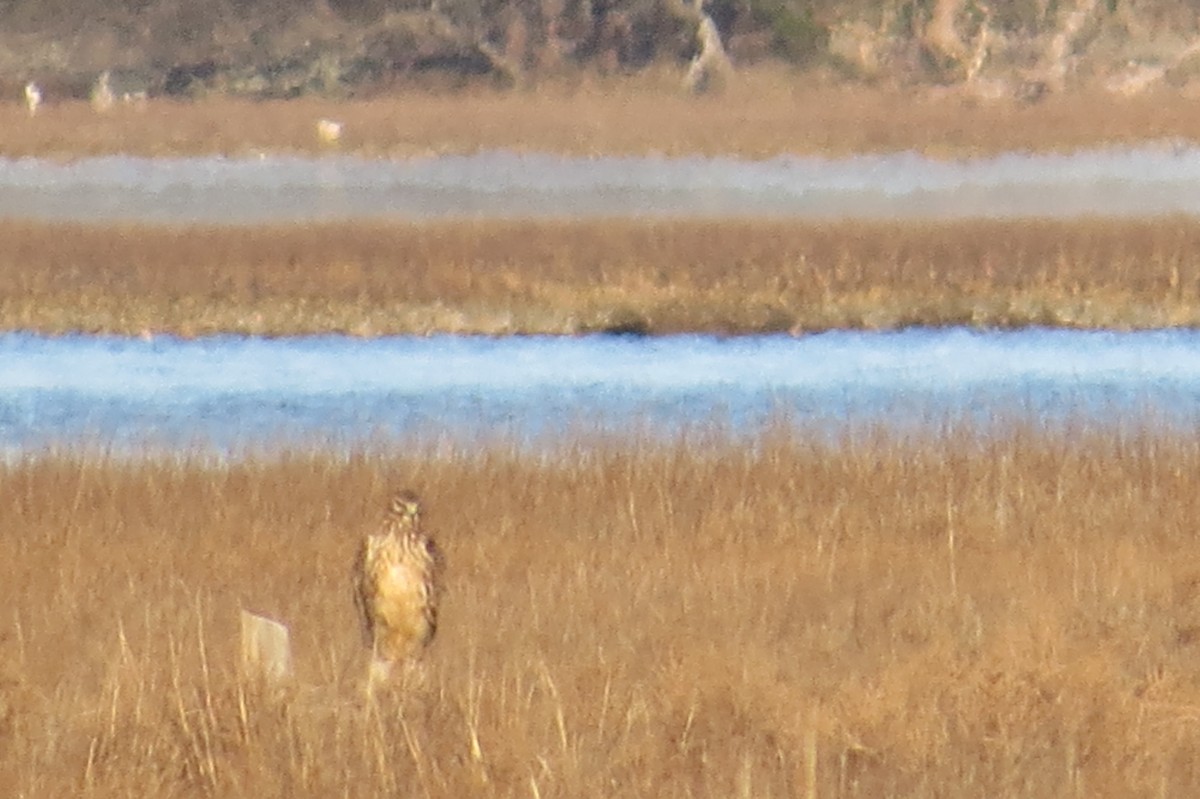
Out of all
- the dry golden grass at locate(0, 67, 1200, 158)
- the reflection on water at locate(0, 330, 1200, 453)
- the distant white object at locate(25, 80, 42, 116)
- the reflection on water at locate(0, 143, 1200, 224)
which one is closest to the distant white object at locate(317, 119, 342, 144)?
the dry golden grass at locate(0, 67, 1200, 158)

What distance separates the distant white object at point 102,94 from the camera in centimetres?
3198

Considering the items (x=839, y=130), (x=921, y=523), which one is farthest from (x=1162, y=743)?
(x=839, y=130)

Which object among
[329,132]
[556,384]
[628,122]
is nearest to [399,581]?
[556,384]

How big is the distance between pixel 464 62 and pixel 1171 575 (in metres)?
27.3

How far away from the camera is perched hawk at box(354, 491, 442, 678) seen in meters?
5.68

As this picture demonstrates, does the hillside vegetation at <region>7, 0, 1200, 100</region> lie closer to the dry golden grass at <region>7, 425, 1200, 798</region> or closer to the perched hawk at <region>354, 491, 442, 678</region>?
the dry golden grass at <region>7, 425, 1200, 798</region>

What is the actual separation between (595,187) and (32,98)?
10.1 meters

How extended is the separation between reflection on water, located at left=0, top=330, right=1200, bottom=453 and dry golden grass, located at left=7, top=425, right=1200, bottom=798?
1198 millimetres

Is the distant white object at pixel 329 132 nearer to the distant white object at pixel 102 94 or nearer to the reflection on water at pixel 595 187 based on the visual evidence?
the reflection on water at pixel 595 187

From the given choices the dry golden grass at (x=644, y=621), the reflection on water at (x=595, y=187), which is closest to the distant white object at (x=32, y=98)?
the reflection on water at (x=595, y=187)

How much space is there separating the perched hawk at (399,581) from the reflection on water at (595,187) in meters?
15.1

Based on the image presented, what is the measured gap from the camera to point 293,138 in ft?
94.6

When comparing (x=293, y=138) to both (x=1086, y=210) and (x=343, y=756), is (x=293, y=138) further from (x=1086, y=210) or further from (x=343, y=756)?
(x=343, y=756)

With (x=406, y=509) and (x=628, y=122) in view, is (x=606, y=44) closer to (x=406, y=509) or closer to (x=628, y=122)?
(x=628, y=122)
